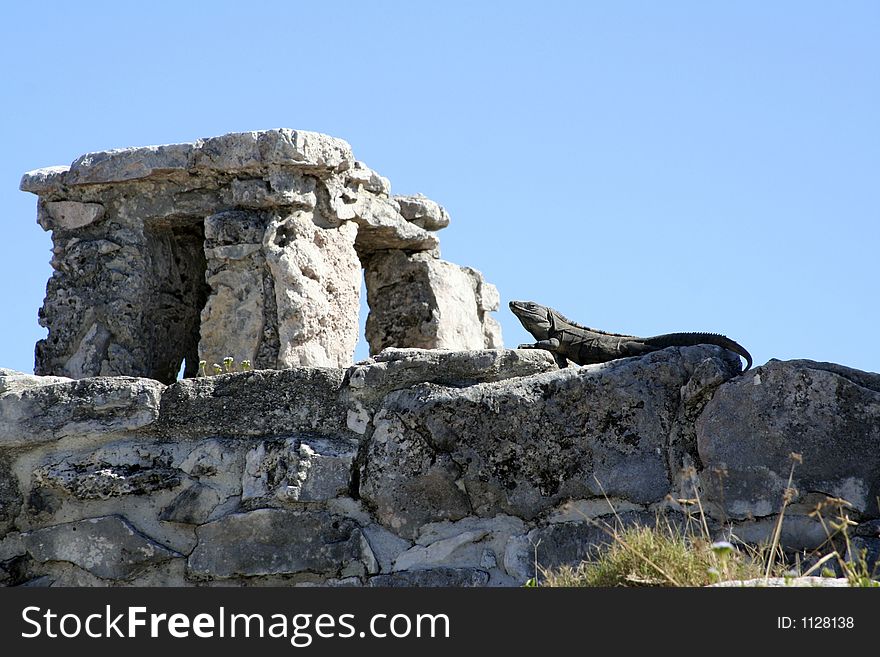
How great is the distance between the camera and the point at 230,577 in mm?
4445

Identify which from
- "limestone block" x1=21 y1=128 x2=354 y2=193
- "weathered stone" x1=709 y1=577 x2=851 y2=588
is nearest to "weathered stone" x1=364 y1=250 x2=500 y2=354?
"limestone block" x1=21 y1=128 x2=354 y2=193

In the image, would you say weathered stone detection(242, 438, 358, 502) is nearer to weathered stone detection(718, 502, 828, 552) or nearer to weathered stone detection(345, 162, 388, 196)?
weathered stone detection(718, 502, 828, 552)

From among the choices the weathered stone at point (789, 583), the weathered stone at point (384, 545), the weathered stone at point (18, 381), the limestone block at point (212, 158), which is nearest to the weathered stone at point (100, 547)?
the weathered stone at point (18, 381)

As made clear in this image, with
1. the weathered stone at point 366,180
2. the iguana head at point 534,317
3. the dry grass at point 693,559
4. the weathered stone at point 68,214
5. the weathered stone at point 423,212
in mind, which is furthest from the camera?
the weathered stone at point 423,212

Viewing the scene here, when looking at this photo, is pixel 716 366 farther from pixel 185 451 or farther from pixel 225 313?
pixel 225 313

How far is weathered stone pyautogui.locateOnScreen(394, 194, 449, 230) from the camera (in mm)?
9070

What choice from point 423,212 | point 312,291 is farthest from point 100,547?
point 423,212

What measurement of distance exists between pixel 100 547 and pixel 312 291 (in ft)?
11.1

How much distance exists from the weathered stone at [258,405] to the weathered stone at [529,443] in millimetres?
247

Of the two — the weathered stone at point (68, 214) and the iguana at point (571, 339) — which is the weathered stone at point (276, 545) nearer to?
the iguana at point (571, 339)

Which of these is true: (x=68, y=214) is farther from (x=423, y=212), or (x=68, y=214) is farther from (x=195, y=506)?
(x=195, y=506)

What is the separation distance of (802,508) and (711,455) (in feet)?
1.05

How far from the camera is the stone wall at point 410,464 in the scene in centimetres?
412
